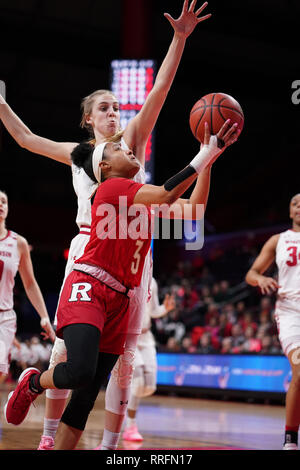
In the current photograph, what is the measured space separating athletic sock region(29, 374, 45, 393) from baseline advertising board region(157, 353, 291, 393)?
343 inches

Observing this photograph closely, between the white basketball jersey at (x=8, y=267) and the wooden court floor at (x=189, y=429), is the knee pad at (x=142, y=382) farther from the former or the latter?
the white basketball jersey at (x=8, y=267)

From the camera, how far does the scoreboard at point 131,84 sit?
12609mm

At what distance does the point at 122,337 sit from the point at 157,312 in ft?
14.0

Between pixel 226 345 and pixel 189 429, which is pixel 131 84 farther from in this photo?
pixel 189 429

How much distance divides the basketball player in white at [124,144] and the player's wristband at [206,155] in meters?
0.19

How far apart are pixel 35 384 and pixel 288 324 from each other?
2431mm

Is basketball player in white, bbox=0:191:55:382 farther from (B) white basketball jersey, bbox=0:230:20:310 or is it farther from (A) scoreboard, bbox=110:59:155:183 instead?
(A) scoreboard, bbox=110:59:155:183

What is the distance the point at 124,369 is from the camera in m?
3.92

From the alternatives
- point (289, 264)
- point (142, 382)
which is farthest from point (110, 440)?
point (142, 382)

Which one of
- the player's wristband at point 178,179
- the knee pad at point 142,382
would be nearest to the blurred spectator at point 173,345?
the knee pad at point 142,382

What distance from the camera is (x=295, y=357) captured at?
5.14 m

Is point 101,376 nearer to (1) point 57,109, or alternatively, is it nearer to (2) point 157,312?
(2) point 157,312

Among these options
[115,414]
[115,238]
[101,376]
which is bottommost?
[115,414]

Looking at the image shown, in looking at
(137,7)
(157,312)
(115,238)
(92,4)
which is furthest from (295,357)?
(92,4)
